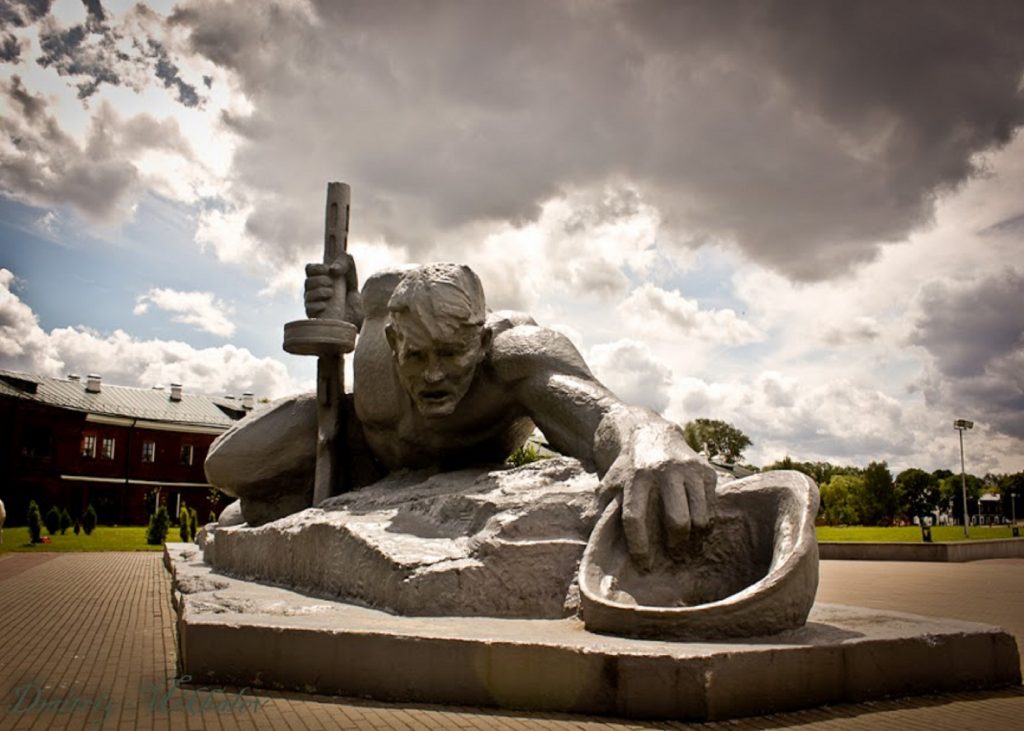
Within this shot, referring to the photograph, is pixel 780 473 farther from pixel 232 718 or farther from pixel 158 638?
pixel 158 638

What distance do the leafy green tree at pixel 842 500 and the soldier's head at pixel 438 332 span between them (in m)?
36.5

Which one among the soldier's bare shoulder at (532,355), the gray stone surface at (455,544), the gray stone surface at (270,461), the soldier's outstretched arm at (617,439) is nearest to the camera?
the soldier's outstretched arm at (617,439)

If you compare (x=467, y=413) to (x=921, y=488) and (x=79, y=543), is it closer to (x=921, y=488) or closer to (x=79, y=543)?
(x=79, y=543)

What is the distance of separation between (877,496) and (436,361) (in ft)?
124

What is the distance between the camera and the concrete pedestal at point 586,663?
7.75 feet

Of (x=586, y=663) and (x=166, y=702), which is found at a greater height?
(x=586, y=663)

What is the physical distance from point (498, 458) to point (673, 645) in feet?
9.26

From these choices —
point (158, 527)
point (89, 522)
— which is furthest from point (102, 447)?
point (158, 527)

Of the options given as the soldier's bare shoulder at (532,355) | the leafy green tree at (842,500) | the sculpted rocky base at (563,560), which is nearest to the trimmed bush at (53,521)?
the sculpted rocky base at (563,560)

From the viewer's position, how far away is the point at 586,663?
2.44 metres

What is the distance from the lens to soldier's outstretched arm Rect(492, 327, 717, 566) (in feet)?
10.3

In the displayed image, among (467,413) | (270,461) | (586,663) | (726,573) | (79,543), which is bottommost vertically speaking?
(79,543)

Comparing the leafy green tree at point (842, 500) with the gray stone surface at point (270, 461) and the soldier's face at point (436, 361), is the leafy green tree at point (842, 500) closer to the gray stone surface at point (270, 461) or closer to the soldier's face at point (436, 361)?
the gray stone surface at point (270, 461)

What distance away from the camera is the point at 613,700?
94.1 inches
